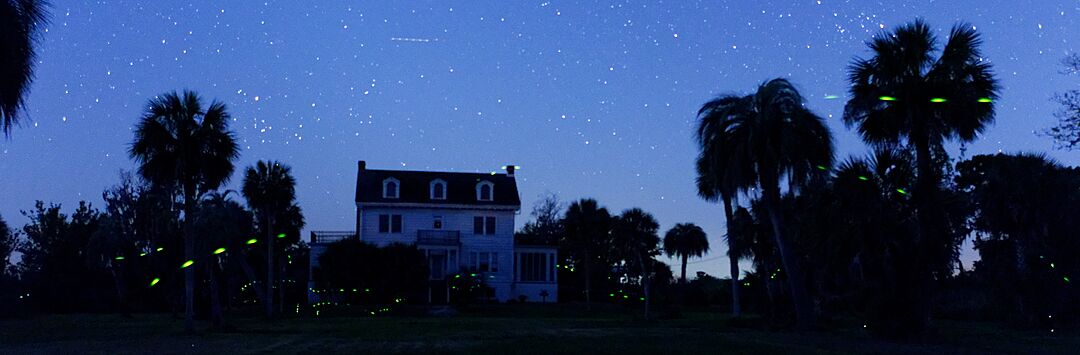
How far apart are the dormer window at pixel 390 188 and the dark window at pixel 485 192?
5.48 m

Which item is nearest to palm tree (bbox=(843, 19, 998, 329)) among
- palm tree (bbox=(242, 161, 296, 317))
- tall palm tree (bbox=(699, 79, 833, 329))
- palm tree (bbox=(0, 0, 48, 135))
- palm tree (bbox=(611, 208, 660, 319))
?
tall palm tree (bbox=(699, 79, 833, 329))

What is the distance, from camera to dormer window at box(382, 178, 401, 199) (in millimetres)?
62344

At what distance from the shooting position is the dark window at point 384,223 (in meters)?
62.0

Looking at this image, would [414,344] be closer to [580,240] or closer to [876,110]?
[876,110]

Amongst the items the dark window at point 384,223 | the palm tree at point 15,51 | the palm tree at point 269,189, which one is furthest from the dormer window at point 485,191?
the palm tree at point 15,51

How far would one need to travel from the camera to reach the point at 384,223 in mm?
62094

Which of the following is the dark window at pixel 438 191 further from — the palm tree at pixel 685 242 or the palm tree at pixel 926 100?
the palm tree at pixel 926 100

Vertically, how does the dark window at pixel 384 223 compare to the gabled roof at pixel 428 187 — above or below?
below

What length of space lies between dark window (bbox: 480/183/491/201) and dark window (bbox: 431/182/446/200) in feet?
8.19

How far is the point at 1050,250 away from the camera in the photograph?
32.9 metres

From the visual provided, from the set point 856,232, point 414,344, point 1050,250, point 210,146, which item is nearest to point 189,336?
point 210,146

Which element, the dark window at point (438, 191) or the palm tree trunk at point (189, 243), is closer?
the palm tree trunk at point (189, 243)

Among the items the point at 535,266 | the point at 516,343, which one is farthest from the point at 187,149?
the point at 535,266

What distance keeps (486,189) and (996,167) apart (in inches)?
1378
